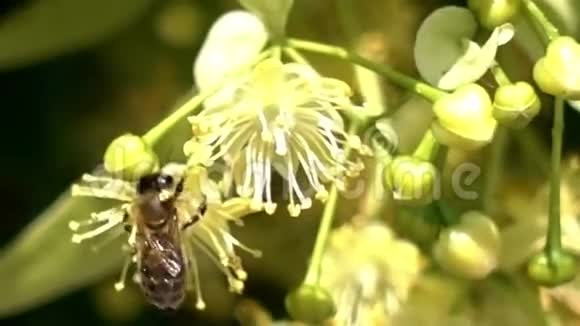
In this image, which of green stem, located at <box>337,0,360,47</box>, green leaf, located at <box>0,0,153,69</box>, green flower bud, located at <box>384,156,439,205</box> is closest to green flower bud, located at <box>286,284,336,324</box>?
green flower bud, located at <box>384,156,439,205</box>

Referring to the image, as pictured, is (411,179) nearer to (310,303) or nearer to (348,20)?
(310,303)

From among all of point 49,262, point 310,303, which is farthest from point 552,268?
point 49,262

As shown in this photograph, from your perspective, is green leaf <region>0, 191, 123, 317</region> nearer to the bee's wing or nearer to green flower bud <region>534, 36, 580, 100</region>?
the bee's wing

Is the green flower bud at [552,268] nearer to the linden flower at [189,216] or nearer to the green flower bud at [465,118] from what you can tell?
the green flower bud at [465,118]

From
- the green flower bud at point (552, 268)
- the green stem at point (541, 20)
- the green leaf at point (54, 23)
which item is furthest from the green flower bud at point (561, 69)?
the green leaf at point (54, 23)

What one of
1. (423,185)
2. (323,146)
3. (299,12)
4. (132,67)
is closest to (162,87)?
(132,67)
